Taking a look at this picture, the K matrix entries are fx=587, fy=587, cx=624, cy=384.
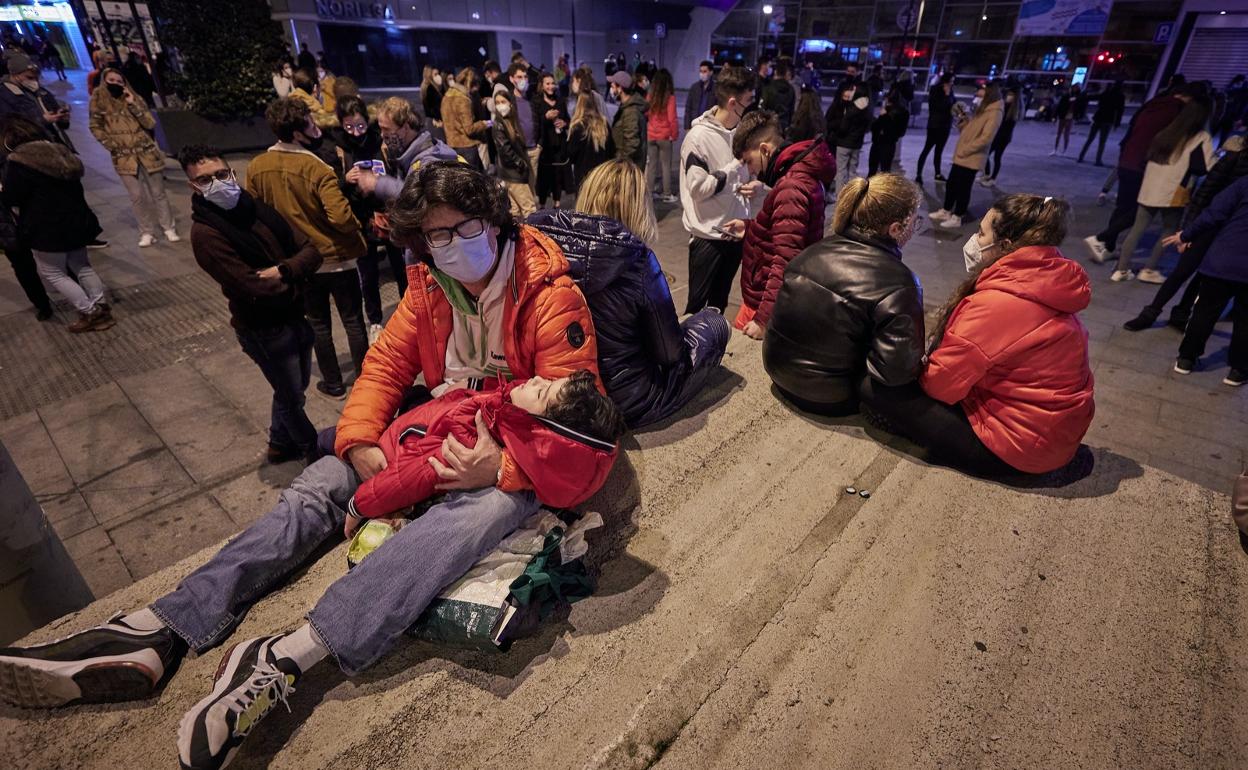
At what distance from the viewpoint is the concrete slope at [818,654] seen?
1.68 metres

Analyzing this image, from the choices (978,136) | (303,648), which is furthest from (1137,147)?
(303,648)

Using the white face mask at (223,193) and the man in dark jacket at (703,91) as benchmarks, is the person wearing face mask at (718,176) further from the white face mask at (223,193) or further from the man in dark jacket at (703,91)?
the man in dark jacket at (703,91)

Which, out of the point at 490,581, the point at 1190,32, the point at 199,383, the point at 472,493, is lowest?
the point at 199,383

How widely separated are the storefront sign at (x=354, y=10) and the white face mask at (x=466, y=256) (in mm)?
22099

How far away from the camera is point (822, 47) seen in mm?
31109

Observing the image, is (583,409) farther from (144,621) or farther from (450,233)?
(144,621)

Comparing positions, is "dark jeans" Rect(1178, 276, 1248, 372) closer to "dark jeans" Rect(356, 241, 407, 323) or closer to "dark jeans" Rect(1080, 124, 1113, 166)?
"dark jeans" Rect(356, 241, 407, 323)

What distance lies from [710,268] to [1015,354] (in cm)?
249

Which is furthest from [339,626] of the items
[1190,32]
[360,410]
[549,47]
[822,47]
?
[822,47]

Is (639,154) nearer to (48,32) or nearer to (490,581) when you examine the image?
(490,581)

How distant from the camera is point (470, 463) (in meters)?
1.97

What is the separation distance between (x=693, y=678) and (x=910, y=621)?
81cm

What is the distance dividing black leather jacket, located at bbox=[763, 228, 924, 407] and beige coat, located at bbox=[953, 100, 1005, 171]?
645 cm

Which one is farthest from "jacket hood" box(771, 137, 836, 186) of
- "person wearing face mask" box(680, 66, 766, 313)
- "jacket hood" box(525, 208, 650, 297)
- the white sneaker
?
the white sneaker
